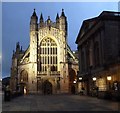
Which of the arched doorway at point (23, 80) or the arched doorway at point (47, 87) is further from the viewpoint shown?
the arched doorway at point (23, 80)

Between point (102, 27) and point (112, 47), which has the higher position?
point (102, 27)

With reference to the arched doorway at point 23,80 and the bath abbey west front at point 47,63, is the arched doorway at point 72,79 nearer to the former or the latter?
the bath abbey west front at point 47,63

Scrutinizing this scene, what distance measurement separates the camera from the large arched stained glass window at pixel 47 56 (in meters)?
69.1

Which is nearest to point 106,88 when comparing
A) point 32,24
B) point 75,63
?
point 75,63

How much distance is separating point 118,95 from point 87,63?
18.6 meters

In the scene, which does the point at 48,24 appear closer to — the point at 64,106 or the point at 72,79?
the point at 72,79

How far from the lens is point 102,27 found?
1407 inches

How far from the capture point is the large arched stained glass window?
6906 cm

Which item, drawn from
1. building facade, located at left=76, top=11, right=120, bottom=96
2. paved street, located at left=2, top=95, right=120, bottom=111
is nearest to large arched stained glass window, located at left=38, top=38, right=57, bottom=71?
building facade, located at left=76, top=11, right=120, bottom=96

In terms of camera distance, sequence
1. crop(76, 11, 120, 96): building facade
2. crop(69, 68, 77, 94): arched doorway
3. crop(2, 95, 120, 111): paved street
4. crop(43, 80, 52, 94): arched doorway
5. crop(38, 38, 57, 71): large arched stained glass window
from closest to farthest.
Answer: crop(2, 95, 120, 111): paved street → crop(76, 11, 120, 96): building facade → crop(43, 80, 52, 94): arched doorway → crop(38, 38, 57, 71): large arched stained glass window → crop(69, 68, 77, 94): arched doorway

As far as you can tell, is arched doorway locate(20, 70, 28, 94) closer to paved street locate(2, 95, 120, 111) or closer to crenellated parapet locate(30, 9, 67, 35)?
crenellated parapet locate(30, 9, 67, 35)

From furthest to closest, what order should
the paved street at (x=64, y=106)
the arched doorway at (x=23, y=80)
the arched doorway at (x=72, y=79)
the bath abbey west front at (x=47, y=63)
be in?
the arched doorway at (x=72, y=79) → the arched doorway at (x=23, y=80) → the bath abbey west front at (x=47, y=63) → the paved street at (x=64, y=106)

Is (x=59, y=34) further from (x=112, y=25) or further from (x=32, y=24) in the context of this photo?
(x=112, y=25)

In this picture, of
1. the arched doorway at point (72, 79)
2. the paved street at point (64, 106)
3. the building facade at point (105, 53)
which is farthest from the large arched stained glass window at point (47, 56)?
the paved street at point (64, 106)
